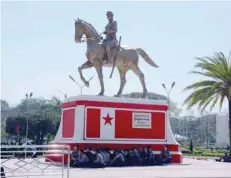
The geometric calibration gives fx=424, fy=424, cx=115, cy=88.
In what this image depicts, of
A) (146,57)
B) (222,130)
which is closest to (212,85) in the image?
(146,57)

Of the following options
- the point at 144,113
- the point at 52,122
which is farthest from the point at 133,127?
the point at 52,122

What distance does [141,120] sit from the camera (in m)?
20.1

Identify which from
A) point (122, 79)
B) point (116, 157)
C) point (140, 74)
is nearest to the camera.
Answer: point (116, 157)

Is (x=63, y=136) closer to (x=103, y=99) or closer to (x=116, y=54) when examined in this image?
(x=103, y=99)

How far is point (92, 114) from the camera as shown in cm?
1884

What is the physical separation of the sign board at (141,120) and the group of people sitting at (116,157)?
1157 mm

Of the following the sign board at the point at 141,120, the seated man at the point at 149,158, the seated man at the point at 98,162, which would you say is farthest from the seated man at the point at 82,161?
the sign board at the point at 141,120

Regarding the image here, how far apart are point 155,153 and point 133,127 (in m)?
1.67

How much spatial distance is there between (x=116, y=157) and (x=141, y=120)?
2979 millimetres

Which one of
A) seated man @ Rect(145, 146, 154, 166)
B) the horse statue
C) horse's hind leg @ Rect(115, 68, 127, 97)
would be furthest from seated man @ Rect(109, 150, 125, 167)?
horse's hind leg @ Rect(115, 68, 127, 97)

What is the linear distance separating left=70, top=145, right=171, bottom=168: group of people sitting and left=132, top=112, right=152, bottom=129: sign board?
116 centimetres

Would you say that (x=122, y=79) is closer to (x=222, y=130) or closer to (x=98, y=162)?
(x=98, y=162)

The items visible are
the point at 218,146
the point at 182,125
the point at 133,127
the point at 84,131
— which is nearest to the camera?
the point at 84,131

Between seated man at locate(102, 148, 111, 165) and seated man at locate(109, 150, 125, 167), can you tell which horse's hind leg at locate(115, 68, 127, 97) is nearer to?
seated man at locate(102, 148, 111, 165)
